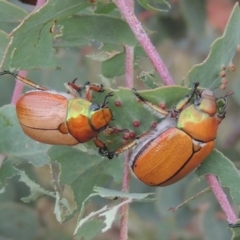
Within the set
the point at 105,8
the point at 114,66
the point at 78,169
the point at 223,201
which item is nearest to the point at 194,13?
the point at 114,66

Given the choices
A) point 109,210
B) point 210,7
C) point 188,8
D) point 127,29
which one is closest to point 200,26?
point 188,8

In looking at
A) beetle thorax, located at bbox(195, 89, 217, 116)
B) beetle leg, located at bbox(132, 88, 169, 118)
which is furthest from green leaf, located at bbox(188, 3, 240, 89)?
beetle leg, located at bbox(132, 88, 169, 118)

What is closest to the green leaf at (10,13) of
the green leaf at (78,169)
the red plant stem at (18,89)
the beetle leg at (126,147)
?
the red plant stem at (18,89)

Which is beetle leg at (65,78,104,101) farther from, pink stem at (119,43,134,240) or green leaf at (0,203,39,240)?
green leaf at (0,203,39,240)

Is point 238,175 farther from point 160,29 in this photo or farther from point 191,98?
point 160,29

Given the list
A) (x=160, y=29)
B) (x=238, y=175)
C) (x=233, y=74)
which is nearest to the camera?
(x=238, y=175)

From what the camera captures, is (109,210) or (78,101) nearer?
(109,210)

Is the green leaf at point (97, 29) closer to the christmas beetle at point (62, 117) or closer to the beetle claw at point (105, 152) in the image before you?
the christmas beetle at point (62, 117)
